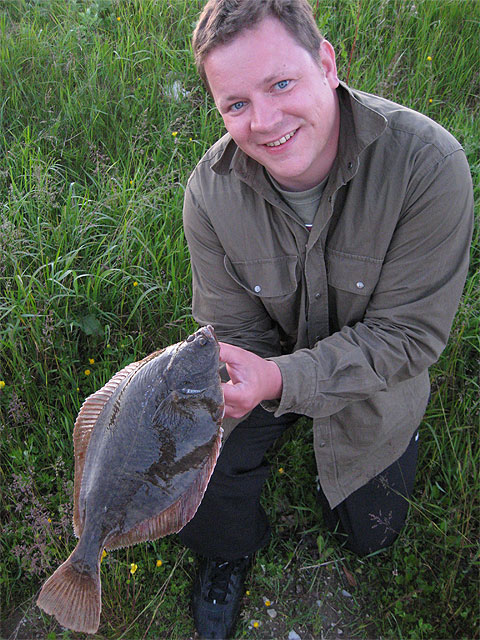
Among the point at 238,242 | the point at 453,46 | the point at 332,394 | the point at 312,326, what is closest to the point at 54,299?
the point at 238,242

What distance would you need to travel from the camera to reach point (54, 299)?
122 inches

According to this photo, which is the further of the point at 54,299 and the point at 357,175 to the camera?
the point at 54,299

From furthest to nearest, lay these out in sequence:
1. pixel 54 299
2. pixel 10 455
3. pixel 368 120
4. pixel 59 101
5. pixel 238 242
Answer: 1. pixel 59 101
2. pixel 54 299
3. pixel 10 455
4. pixel 238 242
5. pixel 368 120

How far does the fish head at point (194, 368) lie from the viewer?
1.93 meters

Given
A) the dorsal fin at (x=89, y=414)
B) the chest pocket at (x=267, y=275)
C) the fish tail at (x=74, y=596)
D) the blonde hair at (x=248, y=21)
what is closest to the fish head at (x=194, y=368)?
the dorsal fin at (x=89, y=414)

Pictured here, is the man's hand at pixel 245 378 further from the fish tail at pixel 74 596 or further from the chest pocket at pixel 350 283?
the fish tail at pixel 74 596

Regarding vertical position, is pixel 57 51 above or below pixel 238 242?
above

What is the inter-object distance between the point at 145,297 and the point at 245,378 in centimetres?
133

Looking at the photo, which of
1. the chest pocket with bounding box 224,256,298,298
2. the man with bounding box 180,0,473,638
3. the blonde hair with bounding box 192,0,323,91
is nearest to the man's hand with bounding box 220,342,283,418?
the man with bounding box 180,0,473,638

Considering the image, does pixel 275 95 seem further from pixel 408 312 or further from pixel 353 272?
pixel 408 312

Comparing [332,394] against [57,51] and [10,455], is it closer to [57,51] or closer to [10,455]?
[10,455]

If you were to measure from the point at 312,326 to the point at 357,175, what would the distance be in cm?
69

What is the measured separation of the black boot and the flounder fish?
883 mm

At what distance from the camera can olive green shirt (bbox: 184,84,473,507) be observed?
2270 millimetres
